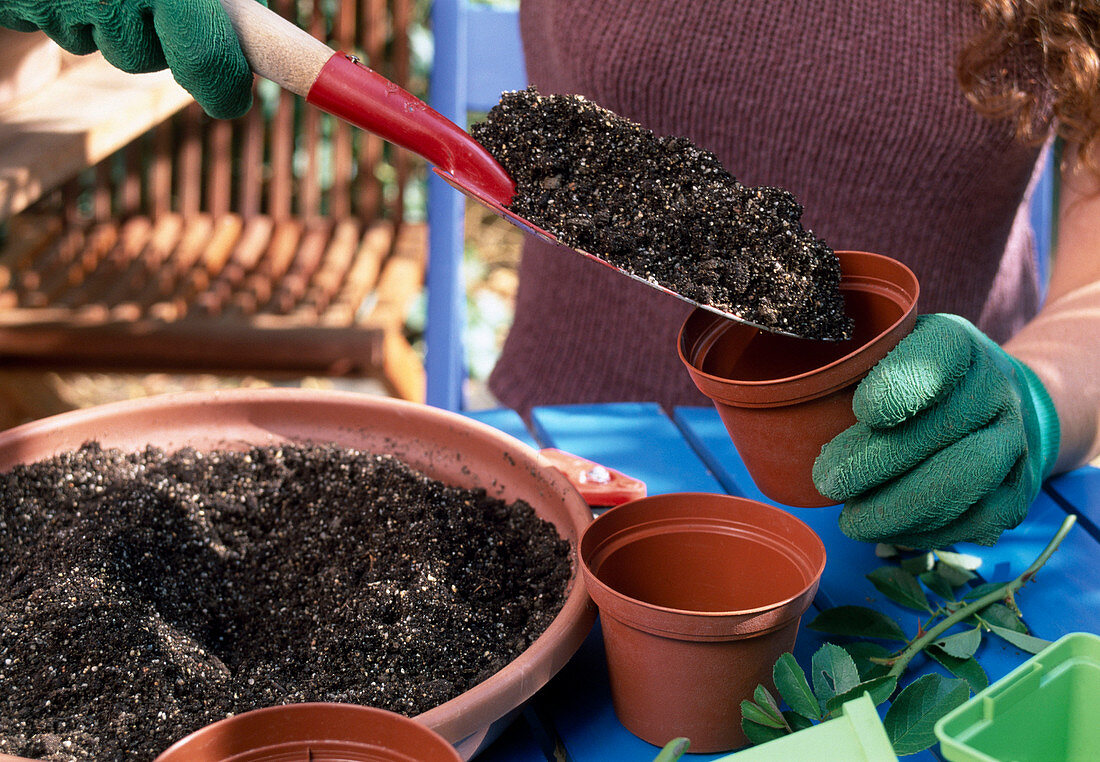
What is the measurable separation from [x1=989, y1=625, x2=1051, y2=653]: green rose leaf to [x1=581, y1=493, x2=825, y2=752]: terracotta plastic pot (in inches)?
7.9

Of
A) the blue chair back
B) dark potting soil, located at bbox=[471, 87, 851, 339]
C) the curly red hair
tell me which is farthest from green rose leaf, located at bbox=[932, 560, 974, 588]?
the blue chair back

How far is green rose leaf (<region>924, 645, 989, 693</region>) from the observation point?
69 centimetres

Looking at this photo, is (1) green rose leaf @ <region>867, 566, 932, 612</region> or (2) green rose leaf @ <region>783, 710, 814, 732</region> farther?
(1) green rose leaf @ <region>867, 566, 932, 612</region>

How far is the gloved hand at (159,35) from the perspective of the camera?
0.78 m

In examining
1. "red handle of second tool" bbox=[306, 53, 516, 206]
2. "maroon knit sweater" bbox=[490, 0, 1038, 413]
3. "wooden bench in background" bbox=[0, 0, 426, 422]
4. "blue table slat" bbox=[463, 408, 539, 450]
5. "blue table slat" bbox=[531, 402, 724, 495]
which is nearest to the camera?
"red handle of second tool" bbox=[306, 53, 516, 206]

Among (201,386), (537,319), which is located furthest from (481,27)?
(201,386)

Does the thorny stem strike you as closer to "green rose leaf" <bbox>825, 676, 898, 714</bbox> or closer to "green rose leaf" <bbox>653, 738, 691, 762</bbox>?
"green rose leaf" <bbox>825, 676, 898, 714</bbox>

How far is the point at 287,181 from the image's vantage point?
2646 millimetres

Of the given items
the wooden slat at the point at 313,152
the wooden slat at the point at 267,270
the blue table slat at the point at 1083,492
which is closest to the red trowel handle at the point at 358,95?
the blue table slat at the point at 1083,492

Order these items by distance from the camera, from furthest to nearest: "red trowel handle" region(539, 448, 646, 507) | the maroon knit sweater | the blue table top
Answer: the maroon knit sweater
"red trowel handle" region(539, 448, 646, 507)
the blue table top

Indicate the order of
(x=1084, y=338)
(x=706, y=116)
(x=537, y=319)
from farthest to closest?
(x=537, y=319) < (x=706, y=116) < (x=1084, y=338)

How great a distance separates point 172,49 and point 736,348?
0.54 metres

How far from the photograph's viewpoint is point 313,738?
1.66 ft

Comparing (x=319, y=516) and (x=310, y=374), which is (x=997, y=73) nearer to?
(x=319, y=516)
